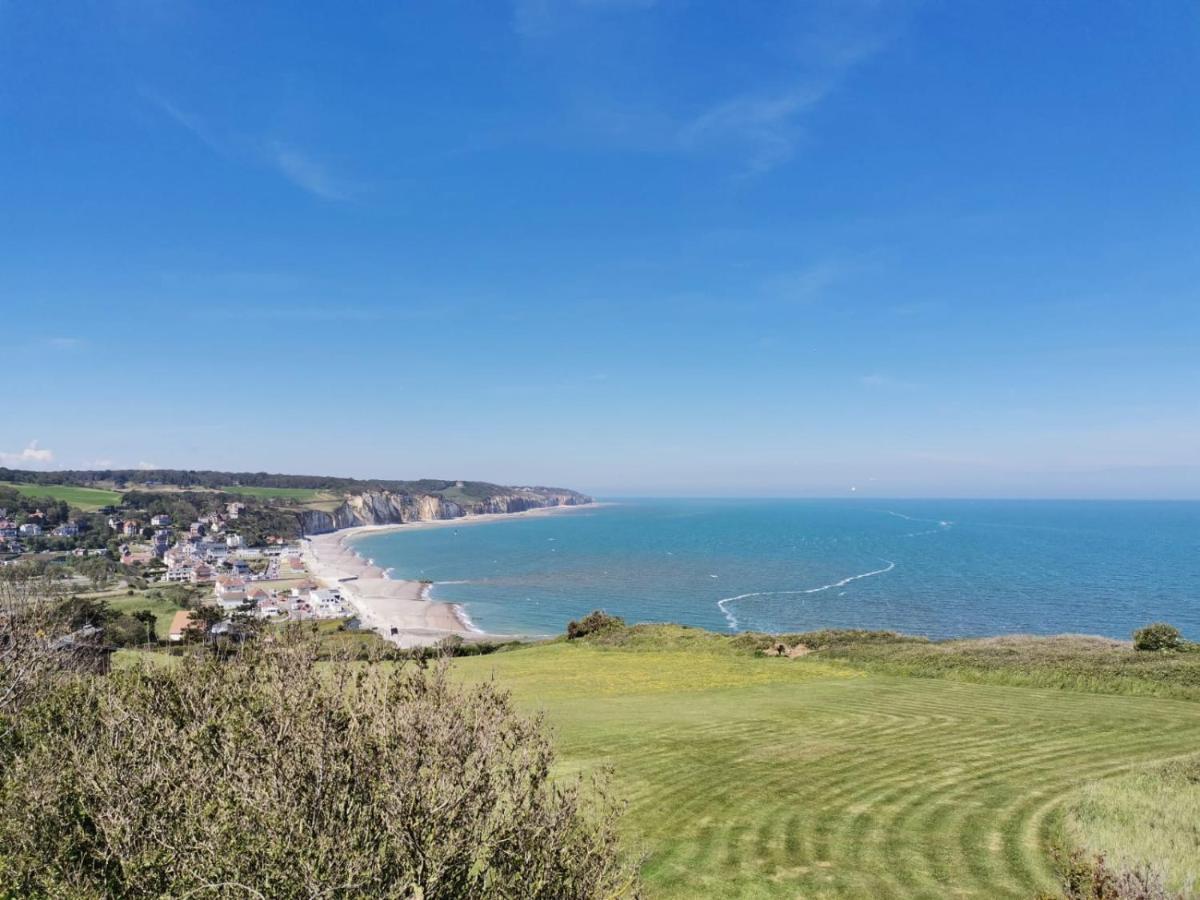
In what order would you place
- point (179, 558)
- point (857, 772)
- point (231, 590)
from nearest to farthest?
1. point (857, 772)
2. point (231, 590)
3. point (179, 558)

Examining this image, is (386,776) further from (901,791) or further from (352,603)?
(352,603)

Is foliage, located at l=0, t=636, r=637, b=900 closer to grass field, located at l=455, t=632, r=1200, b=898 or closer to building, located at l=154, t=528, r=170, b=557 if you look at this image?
grass field, located at l=455, t=632, r=1200, b=898

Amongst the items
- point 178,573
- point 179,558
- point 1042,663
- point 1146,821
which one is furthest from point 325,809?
point 179,558

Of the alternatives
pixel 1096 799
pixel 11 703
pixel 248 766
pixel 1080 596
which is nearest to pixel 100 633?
pixel 11 703

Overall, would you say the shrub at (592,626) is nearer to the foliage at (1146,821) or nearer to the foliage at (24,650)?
the foliage at (24,650)

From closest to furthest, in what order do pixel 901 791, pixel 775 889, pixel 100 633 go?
pixel 775 889
pixel 901 791
pixel 100 633

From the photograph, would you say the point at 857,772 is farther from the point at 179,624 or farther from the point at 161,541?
the point at 161,541
